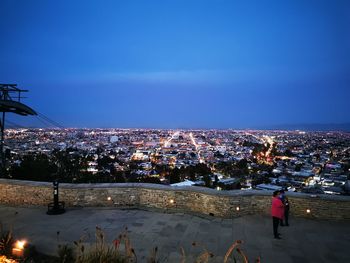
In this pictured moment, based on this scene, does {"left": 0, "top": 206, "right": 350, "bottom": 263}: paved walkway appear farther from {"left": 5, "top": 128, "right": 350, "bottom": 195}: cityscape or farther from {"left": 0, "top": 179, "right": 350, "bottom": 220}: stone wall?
{"left": 5, "top": 128, "right": 350, "bottom": 195}: cityscape

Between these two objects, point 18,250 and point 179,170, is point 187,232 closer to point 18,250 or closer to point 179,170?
point 18,250

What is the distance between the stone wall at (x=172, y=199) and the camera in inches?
319

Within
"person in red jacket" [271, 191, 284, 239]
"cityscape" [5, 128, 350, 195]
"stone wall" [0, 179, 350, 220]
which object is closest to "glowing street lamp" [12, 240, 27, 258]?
"stone wall" [0, 179, 350, 220]

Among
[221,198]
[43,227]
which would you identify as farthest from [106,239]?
[221,198]

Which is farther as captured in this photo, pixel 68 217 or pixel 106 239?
pixel 68 217

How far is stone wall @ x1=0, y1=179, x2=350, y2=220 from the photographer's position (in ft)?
26.6

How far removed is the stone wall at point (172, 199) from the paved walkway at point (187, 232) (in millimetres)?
291

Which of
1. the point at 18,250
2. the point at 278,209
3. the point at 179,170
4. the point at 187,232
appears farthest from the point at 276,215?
the point at 179,170

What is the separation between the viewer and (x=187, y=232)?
24.6 feet

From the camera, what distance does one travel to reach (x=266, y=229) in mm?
7578

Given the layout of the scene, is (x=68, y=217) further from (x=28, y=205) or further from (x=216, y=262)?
(x=216, y=262)

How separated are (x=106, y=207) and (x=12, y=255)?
4.01 meters

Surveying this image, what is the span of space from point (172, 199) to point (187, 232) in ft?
5.90

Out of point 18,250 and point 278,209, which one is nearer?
point 18,250
